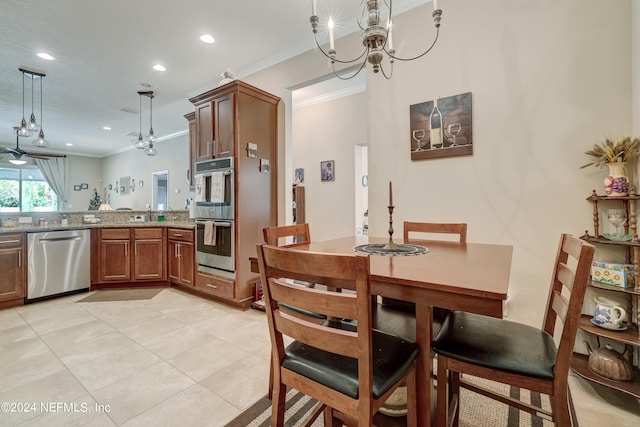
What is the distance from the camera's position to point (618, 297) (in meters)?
1.81

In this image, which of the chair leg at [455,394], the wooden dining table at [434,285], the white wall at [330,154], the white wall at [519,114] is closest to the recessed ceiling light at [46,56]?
the white wall at [330,154]

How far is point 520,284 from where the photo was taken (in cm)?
211

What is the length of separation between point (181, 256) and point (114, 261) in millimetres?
985

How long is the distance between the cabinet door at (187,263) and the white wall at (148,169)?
9.34 ft

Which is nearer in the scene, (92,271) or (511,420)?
(511,420)

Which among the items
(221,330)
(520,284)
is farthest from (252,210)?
(520,284)

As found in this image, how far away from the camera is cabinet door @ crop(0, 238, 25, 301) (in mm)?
3084

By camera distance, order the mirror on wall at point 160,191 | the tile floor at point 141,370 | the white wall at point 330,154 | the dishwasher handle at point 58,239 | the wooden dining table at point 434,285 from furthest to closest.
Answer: the mirror on wall at point 160,191, the white wall at point 330,154, the dishwasher handle at point 58,239, the tile floor at point 141,370, the wooden dining table at point 434,285

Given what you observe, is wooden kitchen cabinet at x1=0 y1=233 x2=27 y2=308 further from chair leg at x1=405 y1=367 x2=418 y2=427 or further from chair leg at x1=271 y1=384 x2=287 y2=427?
chair leg at x1=405 y1=367 x2=418 y2=427

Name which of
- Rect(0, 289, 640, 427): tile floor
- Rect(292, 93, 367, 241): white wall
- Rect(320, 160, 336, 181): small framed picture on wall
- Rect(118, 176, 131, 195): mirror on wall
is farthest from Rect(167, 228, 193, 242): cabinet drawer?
Rect(118, 176, 131, 195): mirror on wall

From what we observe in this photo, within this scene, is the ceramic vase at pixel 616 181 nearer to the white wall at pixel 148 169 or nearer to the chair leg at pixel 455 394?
the chair leg at pixel 455 394

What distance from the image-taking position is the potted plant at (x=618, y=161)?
65.3 inches

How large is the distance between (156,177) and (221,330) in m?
6.57

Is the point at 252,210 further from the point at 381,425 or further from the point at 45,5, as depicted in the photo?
the point at 45,5
